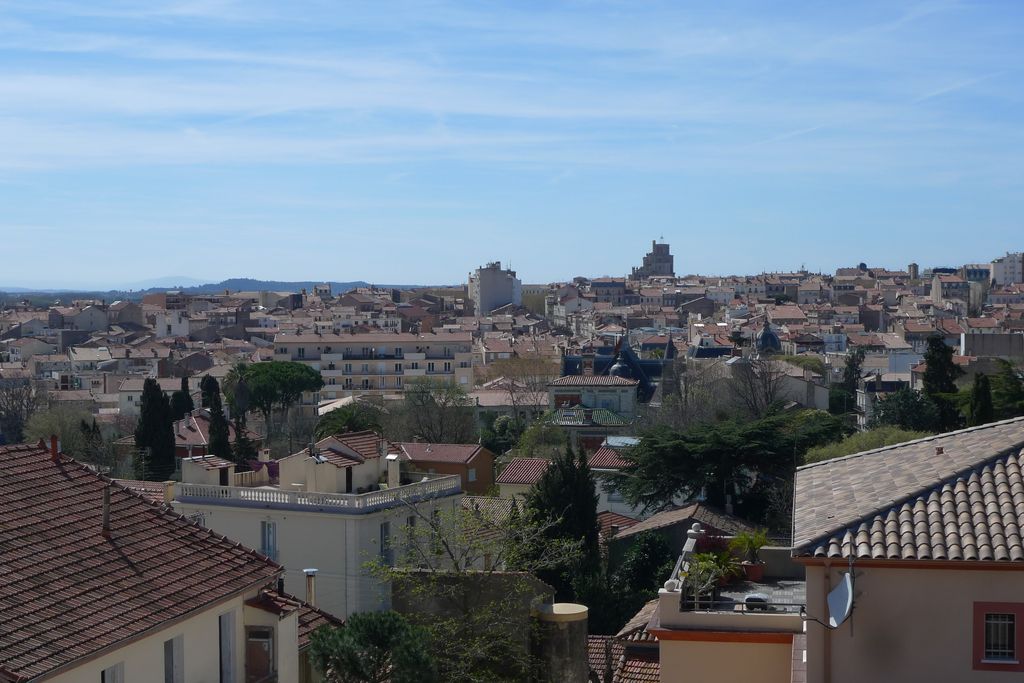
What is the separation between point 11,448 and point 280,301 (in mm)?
165871

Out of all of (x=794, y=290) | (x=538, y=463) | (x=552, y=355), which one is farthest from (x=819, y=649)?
(x=794, y=290)

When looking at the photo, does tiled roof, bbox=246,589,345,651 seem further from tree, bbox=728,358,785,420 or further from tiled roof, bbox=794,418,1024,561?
tree, bbox=728,358,785,420

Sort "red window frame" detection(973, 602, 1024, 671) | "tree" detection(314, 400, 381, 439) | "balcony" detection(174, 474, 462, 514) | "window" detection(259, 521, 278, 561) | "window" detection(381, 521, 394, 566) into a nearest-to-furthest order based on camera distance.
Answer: "red window frame" detection(973, 602, 1024, 671) < "window" detection(381, 521, 394, 566) < "balcony" detection(174, 474, 462, 514) < "window" detection(259, 521, 278, 561) < "tree" detection(314, 400, 381, 439)

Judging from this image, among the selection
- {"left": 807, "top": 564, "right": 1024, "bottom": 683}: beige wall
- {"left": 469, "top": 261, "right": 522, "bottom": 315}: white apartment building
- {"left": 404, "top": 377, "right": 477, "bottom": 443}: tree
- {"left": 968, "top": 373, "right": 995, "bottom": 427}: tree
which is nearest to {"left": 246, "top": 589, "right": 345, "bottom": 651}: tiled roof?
{"left": 807, "top": 564, "right": 1024, "bottom": 683}: beige wall

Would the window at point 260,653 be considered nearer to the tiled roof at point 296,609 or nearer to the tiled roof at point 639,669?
the tiled roof at point 296,609

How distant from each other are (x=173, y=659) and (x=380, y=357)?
75.8m

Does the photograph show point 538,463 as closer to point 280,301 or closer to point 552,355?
point 552,355

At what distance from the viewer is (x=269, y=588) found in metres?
12.6

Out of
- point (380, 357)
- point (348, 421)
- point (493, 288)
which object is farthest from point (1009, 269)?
point (348, 421)

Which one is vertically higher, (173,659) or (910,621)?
(910,621)

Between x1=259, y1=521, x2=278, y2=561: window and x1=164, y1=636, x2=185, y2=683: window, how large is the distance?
11999 mm

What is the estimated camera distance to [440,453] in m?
37.4

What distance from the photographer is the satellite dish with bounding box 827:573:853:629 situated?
328 inches

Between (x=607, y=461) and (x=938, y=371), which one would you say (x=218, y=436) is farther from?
(x=938, y=371)
